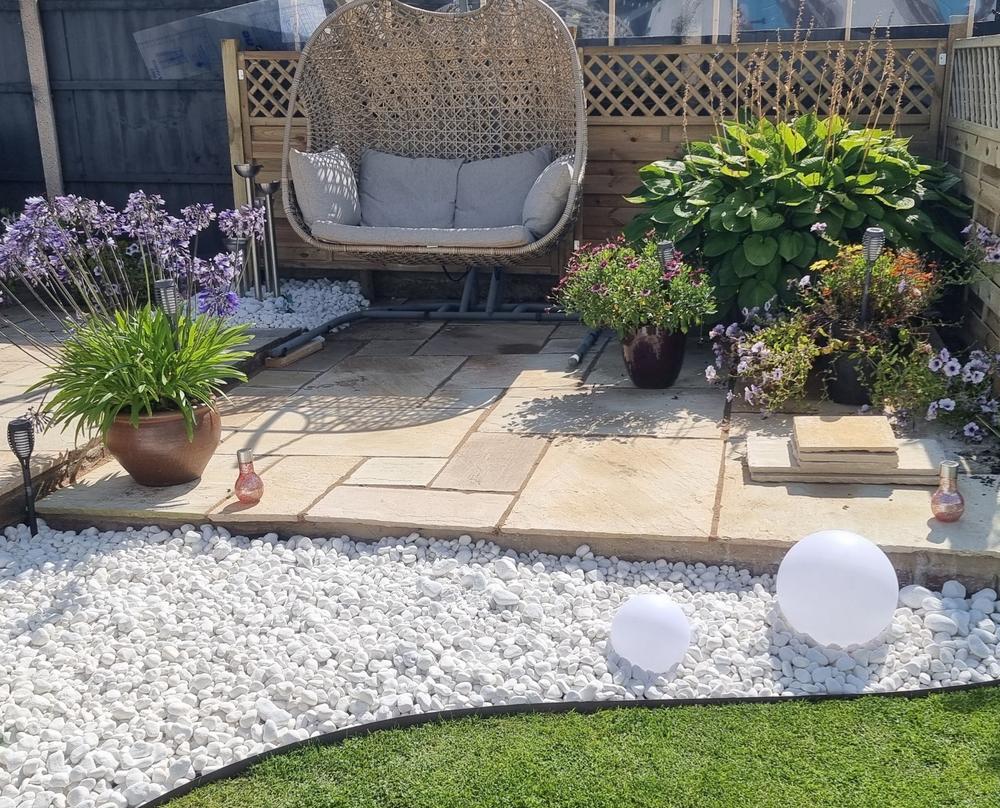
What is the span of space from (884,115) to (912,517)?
315cm

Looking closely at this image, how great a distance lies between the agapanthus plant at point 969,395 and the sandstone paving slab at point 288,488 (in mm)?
1988

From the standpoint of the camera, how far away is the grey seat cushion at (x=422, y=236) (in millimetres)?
5066

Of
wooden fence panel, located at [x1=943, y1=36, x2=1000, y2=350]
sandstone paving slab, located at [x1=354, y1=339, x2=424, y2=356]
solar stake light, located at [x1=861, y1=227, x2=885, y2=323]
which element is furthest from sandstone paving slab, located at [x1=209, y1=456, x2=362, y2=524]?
wooden fence panel, located at [x1=943, y1=36, x2=1000, y2=350]

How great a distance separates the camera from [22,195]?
701 cm

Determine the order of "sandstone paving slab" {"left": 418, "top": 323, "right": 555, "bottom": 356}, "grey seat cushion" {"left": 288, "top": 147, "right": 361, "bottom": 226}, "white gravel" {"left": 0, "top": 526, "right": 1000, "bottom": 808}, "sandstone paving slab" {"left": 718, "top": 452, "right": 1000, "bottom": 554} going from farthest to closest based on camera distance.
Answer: "grey seat cushion" {"left": 288, "top": 147, "right": 361, "bottom": 226}
"sandstone paving slab" {"left": 418, "top": 323, "right": 555, "bottom": 356}
"sandstone paving slab" {"left": 718, "top": 452, "right": 1000, "bottom": 554}
"white gravel" {"left": 0, "top": 526, "right": 1000, "bottom": 808}

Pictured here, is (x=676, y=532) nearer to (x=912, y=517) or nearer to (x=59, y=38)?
(x=912, y=517)

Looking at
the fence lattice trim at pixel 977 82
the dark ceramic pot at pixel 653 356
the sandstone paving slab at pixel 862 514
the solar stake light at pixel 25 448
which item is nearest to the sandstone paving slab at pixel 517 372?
the dark ceramic pot at pixel 653 356

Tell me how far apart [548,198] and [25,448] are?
278cm

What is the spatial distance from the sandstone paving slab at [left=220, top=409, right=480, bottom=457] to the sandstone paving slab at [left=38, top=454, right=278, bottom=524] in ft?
0.75

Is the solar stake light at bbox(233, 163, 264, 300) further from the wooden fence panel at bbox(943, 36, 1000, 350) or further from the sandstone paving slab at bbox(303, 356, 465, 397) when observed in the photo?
the wooden fence panel at bbox(943, 36, 1000, 350)

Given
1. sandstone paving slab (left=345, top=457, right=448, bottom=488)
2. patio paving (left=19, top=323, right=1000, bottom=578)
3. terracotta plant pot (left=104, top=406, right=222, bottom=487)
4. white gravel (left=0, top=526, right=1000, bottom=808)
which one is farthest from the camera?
sandstone paving slab (left=345, top=457, right=448, bottom=488)

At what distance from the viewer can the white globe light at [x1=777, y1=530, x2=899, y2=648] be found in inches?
91.8

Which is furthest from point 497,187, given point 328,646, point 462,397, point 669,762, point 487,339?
point 669,762

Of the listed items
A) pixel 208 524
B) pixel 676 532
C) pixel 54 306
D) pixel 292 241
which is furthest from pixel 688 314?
pixel 54 306
